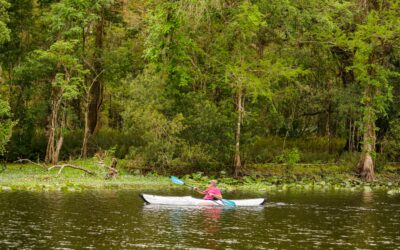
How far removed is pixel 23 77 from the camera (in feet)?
148

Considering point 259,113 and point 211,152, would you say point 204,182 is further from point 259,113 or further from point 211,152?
point 259,113

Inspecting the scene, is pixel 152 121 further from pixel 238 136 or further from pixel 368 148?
pixel 368 148

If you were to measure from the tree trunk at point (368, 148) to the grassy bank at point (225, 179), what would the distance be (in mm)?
714

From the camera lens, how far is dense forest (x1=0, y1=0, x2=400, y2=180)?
138ft

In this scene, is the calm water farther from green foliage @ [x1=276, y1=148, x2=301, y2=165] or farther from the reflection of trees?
green foliage @ [x1=276, y1=148, x2=301, y2=165]

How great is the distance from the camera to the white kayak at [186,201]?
2995 cm

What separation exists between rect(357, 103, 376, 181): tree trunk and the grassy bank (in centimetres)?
71

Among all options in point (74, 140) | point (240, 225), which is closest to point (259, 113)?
point (74, 140)

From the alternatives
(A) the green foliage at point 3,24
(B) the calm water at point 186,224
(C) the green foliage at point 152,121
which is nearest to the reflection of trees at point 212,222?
(B) the calm water at point 186,224

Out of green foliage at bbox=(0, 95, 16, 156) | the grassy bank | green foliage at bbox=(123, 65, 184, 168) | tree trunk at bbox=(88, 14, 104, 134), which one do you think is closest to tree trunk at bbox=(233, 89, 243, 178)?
the grassy bank

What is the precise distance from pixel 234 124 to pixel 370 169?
9483 mm

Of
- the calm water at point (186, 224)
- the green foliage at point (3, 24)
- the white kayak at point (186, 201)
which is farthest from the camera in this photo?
the green foliage at point (3, 24)

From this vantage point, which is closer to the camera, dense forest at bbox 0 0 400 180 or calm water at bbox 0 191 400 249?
calm water at bbox 0 191 400 249

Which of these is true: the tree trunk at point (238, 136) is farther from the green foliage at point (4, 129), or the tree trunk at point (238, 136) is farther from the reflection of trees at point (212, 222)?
the green foliage at point (4, 129)
